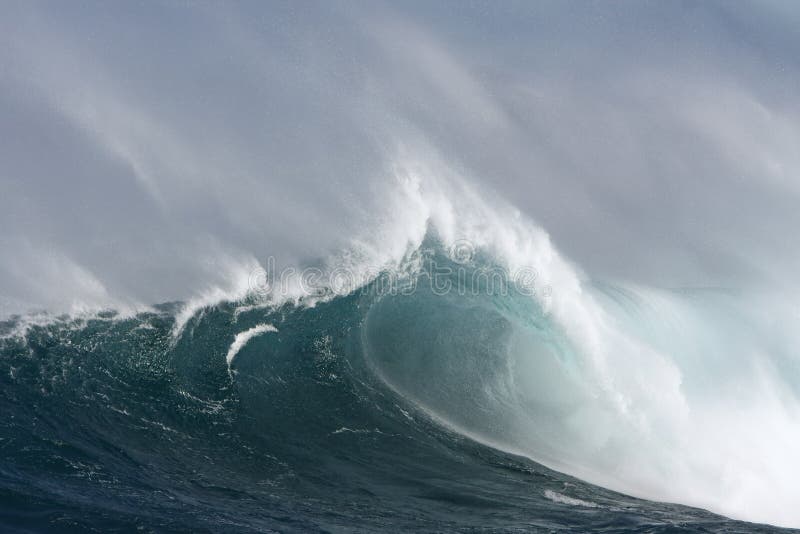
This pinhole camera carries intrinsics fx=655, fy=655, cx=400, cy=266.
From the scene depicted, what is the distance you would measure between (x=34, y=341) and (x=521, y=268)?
46.0 feet

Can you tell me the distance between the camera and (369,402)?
16.9m

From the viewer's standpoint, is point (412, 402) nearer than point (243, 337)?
Yes

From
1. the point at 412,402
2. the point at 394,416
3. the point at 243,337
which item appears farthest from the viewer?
the point at 243,337

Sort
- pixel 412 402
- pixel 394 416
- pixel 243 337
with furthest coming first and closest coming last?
pixel 243 337
pixel 412 402
pixel 394 416

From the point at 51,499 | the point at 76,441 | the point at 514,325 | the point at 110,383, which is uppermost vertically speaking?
the point at 514,325

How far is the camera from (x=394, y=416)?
54.2 feet

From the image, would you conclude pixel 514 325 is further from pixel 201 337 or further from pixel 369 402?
pixel 201 337

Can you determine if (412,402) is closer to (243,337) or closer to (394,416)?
(394,416)

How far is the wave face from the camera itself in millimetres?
12547

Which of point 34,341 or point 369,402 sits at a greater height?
point 369,402

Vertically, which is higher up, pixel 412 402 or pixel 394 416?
pixel 412 402

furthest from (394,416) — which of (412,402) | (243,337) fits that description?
(243,337)

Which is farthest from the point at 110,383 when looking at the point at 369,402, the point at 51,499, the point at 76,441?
the point at 369,402

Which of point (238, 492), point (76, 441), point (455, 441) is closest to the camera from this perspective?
point (238, 492)
